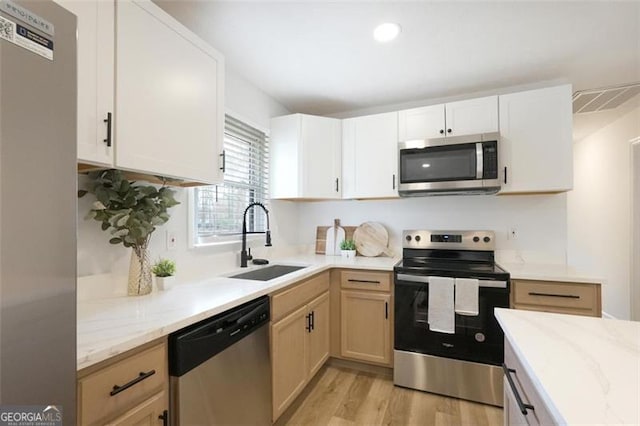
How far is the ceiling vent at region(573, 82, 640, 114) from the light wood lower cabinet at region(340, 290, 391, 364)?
2.65 meters

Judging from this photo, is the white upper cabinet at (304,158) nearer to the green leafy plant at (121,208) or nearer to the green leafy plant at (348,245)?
the green leafy plant at (348,245)

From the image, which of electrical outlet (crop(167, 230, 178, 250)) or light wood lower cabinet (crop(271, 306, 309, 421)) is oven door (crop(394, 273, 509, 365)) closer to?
light wood lower cabinet (crop(271, 306, 309, 421))

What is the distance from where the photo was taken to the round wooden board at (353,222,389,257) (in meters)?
2.90

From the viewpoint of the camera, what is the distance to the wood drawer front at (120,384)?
31.9 inches

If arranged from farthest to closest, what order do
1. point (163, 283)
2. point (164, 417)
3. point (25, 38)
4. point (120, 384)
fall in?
point (163, 283)
point (164, 417)
point (120, 384)
point (25, 38)

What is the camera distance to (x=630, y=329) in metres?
0.98

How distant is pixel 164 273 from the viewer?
157 centimetres

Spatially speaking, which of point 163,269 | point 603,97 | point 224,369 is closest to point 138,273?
point 163,269

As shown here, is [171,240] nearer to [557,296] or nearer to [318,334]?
[318,334]

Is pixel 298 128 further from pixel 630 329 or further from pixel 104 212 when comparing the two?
pixel 630 329

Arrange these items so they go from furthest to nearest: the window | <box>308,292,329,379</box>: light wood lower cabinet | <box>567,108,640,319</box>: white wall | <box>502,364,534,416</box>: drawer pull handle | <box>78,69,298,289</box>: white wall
→ <box>567,108,640,319</box>: white wall → <box>308,292,329,379</box>: light wood lower cabinet → the window → <box>78,69,298,289</box>: white wall → <box>502,364,534,416</box>: drawer pull handle

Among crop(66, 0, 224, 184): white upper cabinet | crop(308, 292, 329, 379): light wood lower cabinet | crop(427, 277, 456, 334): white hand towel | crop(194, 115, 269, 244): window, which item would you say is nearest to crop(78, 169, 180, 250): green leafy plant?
crop(66, 0, 224, 184): white upper cabinet

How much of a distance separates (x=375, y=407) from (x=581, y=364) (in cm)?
163

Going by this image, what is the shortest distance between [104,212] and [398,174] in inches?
83.5
